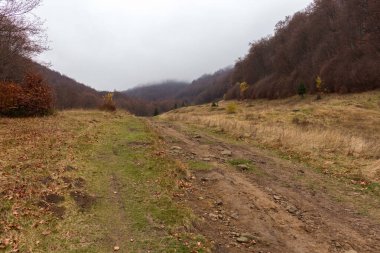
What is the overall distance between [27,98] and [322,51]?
57652mm

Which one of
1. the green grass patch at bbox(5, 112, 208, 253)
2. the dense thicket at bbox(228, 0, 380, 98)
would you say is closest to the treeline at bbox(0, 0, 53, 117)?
the green grass patch at bbox(5, 112, 208, 253)

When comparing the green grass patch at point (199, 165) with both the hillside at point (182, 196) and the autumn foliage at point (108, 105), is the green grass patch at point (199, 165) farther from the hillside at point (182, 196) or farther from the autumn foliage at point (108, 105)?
the autumn foliage at point (108, 105)

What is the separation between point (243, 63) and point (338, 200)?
309 feet

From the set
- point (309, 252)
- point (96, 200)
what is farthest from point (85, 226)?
point (309, 252)

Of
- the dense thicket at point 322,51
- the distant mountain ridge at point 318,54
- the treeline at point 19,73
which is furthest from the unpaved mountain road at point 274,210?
the dense thicket at point 322,51

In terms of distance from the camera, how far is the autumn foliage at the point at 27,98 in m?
20.7

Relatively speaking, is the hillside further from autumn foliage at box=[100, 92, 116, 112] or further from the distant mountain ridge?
the distant mountain ridge

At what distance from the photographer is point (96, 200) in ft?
26.9

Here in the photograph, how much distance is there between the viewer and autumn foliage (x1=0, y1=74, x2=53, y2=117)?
20.7 metres

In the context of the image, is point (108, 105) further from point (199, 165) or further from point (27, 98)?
point (199, 165)

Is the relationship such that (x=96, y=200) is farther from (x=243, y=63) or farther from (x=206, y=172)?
(x=243, y=63)

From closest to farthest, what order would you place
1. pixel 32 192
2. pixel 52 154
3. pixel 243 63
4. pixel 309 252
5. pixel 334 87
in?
1. pixel 309 252
2. pixel 32 192
3. pixel 52 154
4. pixel 334 87
5. pixel 243 63

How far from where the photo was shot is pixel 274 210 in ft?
28.2

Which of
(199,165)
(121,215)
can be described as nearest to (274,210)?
(121,215)
